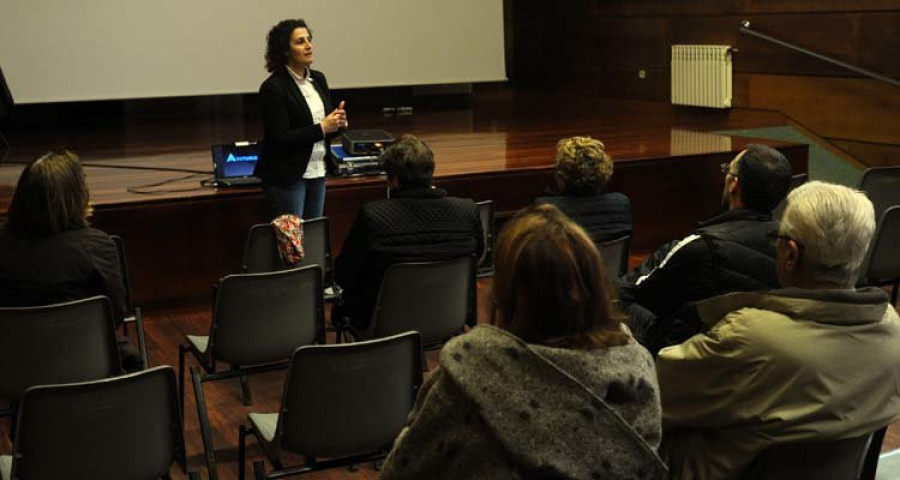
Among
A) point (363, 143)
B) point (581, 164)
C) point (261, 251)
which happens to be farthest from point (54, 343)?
point (363, 143)

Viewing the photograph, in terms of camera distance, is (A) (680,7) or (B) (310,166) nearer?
(B) (310,166)

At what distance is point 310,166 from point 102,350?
2222mm

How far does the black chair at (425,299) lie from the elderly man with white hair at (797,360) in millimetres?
1713

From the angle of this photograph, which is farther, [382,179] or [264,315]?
[382,179]

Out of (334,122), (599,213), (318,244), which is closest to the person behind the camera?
(599,213)

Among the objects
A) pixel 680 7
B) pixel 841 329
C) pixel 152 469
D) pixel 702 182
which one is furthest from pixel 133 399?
pixel 680 7

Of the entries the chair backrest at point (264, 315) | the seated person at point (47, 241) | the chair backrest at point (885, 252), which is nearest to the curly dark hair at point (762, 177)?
the chair backrest at point (264, 315)

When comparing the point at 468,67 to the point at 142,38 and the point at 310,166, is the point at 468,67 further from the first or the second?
the point at 310,166

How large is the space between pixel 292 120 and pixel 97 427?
2.85m

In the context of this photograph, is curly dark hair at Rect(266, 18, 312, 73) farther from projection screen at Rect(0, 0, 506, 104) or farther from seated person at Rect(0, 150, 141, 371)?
projection screen at Rect(0, 0, 506, 104)

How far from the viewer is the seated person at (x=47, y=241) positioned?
11.6ft

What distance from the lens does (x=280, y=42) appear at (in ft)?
17.3

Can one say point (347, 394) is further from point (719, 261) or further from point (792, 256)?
point (792, 256)

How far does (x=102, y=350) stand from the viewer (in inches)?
136
